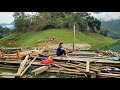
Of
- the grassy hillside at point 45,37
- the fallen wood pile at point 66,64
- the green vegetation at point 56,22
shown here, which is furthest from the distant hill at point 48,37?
the fallen wood pile at point 66,64

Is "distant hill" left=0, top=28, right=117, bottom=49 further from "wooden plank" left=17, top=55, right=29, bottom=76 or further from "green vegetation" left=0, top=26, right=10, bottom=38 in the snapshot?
"wooden plank" left=17, top=55, right=29, bottom=76

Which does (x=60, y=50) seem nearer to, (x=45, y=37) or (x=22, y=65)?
(x=45, y=37)

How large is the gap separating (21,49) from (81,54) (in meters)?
1.63

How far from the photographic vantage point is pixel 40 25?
306 inches

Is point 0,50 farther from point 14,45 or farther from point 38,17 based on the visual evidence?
point 38,17

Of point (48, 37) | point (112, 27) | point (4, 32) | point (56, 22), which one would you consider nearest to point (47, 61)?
point (48, 37)

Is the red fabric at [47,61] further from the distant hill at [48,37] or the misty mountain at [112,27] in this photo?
the misty mountain at [112,27]

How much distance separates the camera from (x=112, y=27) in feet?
25.2

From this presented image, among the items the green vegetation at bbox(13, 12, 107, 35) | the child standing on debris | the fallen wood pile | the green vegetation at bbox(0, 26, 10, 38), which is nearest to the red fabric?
the fallen wood pile

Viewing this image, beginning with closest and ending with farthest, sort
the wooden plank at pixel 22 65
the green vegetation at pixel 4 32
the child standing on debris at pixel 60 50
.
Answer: the wooden plank at pixel 22 65, the green vegetation at pixel 4 32, the child standing on debris at pixel 60 50

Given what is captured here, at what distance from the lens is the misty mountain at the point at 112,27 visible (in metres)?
7.33
